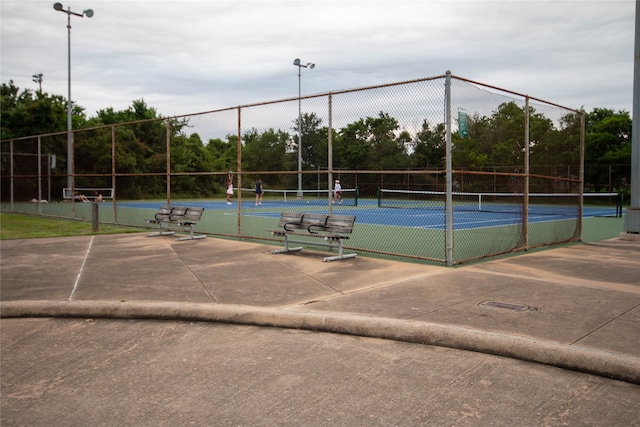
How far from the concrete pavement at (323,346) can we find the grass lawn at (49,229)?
6613 mm

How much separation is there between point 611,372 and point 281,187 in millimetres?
12667

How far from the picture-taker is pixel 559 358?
4.68m

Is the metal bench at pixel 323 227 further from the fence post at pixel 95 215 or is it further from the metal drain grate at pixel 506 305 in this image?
the fence post at pixel 95 215

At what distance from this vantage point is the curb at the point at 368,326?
15.0ft

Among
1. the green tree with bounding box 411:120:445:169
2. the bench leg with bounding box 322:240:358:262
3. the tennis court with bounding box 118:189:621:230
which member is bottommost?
the bench leg with bounding box 322:240:358:262

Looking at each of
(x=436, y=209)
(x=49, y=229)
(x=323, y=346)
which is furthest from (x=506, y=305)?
(x=436, y=209)

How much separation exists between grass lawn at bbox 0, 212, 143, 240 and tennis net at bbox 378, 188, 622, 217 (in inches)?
338

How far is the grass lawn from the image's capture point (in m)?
15.1

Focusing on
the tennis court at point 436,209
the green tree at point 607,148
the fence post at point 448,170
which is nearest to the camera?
the fence post at point 448,170

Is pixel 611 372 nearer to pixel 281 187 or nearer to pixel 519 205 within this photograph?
pixel 519 205

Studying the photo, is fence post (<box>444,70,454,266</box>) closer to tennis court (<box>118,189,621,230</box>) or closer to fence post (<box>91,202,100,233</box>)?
tennis court (<box>118,189,621,230</box>)

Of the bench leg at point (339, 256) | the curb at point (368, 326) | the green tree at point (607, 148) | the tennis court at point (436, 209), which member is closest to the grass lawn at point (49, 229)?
the tennis court at point (436, 209)

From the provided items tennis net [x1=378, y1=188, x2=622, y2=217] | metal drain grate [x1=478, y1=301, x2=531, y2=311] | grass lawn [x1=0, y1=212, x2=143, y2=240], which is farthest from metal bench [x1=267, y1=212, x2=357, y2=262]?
grass lawn [x1=0, y1=212, x2=143, y2=240]

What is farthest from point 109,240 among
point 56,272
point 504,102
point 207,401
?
point 207,401
